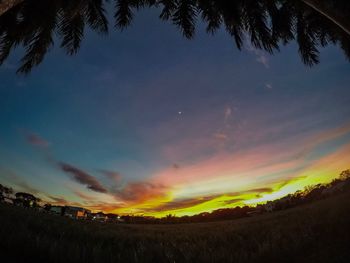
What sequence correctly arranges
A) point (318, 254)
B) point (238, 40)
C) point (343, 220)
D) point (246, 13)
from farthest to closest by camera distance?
point (238, 40)
point (246, 13)
point (343, 220)
point (318, 254)

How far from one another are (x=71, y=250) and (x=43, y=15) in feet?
16.3

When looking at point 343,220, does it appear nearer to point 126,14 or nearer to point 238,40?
point 238,40

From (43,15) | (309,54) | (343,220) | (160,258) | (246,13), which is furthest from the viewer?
(309,54)

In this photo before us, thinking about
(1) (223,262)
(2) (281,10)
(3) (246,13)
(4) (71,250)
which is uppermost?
(2) (281,10)

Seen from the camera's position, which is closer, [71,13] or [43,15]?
[71,13]

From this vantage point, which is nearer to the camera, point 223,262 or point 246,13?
point 223,262

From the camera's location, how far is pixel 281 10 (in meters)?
7.45

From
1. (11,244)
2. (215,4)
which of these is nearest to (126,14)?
(215,4)

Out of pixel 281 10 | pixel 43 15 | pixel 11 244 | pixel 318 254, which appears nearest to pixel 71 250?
pixel 11 244

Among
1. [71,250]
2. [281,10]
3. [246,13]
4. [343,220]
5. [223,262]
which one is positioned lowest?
[223,262]

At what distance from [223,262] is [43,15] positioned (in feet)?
19.1

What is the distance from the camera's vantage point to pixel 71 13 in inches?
231

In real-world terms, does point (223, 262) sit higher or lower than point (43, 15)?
lower

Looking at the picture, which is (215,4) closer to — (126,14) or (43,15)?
(126,14)
